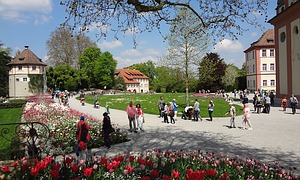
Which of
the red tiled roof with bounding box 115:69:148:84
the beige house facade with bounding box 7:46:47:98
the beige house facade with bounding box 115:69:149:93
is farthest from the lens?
the red tiled roof with bounding box 115:69:148:84

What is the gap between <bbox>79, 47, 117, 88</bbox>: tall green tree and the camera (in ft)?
244

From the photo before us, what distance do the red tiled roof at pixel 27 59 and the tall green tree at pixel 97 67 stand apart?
10.5m

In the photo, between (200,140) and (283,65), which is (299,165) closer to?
(200,140)

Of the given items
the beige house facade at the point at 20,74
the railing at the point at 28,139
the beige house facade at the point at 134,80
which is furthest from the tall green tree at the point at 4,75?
the railing at the point at 28,139

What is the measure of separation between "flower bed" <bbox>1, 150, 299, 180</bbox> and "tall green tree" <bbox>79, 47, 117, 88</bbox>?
70329mm

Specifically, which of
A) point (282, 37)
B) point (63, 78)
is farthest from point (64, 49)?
point (282, 37)

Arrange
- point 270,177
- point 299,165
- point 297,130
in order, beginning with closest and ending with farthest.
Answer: point 270,177, point 299,165, point 297,130

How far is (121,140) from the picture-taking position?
12.5 meters

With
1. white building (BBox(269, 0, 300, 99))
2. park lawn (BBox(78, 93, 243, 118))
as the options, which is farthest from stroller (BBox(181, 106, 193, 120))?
white building (BBox(269, 0, 300, 99))

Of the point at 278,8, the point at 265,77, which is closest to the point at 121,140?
the point at 278,8

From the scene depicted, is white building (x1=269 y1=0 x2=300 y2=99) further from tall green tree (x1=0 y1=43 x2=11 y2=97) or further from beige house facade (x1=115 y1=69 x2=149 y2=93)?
beige house facade (x1=115 y1=69 x2=149 y2=93)

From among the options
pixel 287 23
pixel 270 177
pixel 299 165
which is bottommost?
pixel 299 165

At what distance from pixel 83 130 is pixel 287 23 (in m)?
28.4

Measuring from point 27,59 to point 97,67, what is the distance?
1742 centimetres
